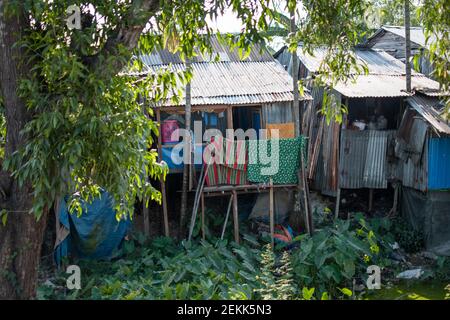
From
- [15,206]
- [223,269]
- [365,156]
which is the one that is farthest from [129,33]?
[365,156]

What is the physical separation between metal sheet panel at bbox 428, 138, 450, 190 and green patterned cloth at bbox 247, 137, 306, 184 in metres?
2.81

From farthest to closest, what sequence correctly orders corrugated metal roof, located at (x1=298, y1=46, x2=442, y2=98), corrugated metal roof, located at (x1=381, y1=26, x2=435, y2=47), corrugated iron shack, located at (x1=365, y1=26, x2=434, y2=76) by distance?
corrugated iron shack, located at (x1=365, y1=26, x2=434, y2=76) → corrugated metal roof, located at (x1=381, y1=26, x2=435, y2=47) → corrugated metal roof, located at (x1=298, y1=46, x2=442, y2=98)

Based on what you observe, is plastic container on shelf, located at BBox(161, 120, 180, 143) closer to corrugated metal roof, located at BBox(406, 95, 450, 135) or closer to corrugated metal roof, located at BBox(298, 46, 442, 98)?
corrugated metal roof, located at BBox(298, 46, 442, 98)

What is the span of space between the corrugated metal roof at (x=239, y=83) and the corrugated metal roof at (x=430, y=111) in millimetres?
2443

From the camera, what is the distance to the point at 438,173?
1222 cm

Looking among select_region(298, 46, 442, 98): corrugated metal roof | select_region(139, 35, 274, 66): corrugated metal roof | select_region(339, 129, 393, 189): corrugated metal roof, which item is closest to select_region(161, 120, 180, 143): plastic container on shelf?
select_region(139, 35, 274, 66): corrugated metal roof

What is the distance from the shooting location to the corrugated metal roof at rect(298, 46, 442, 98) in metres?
13.0

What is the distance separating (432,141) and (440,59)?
6751 mm

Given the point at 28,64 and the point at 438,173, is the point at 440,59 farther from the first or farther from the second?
the point at 438,173

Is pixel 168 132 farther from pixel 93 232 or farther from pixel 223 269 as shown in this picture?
pixel 223 269

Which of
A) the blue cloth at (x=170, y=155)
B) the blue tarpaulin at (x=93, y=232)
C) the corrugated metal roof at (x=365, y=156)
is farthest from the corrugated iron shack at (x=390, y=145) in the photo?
the blue tarpaulin at (x=93, y=232)

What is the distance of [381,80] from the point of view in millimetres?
14102

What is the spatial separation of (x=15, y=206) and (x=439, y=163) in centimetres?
975

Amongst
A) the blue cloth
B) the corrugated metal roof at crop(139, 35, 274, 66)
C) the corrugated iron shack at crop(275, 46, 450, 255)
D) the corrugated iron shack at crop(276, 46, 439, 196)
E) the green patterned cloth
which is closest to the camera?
the green patterned cloth
